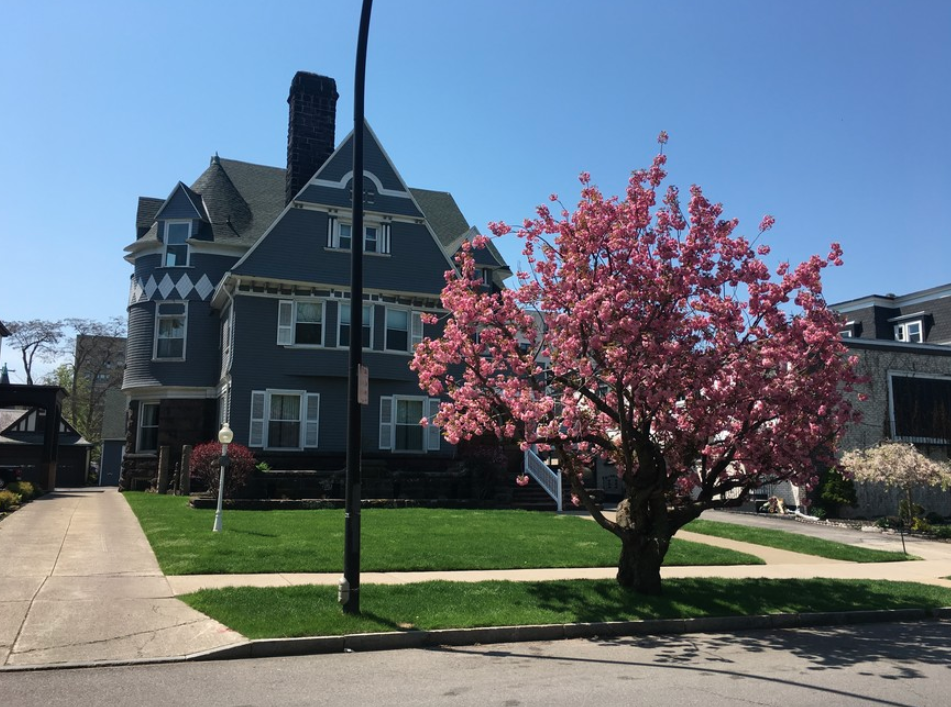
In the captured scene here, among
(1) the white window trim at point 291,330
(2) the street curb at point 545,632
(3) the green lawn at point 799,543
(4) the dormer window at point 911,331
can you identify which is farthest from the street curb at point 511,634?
(4) the dormer window at point 911,331

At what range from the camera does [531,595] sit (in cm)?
1152

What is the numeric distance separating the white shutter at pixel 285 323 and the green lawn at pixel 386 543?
7.65 meters

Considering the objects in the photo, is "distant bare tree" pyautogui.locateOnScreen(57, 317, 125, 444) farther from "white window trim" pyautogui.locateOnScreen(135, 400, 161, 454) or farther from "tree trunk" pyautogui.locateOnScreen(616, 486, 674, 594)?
"tree trunk" pyautogui.locateOnScreen(616, 486, 674, 594)

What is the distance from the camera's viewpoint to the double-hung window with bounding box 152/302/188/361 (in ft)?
101

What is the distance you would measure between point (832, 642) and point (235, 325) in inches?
875

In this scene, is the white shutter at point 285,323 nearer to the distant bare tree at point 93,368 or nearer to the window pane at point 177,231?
the window pane at point 177,231

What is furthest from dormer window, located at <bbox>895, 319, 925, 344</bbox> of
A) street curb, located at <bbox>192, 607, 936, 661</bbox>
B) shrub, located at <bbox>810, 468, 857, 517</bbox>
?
street curb, located at <bbox>192, 607, 936, 661</bbox>

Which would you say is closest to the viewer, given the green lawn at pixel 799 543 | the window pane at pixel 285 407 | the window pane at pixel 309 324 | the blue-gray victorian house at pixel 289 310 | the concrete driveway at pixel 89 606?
the concrete driveway at pixel 89 606

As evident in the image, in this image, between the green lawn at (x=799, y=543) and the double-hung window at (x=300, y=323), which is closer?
the green lawn at (x=799, y=543)

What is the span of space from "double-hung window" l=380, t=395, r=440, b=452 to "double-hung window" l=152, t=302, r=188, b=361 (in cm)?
862

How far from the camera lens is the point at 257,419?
27.3m

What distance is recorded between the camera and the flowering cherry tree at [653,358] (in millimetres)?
11117

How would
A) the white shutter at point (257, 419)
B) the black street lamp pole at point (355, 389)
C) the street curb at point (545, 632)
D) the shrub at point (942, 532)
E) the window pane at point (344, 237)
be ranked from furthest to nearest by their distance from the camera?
the window pane at point (344, 237) < the white shutter at point (257, 419) < the shrub at point (942, 532) < the black street lamp pole at point (355, 389) < the street curb at point (545, 632)

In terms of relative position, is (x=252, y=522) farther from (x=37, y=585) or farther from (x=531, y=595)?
(x=531, y=595)
